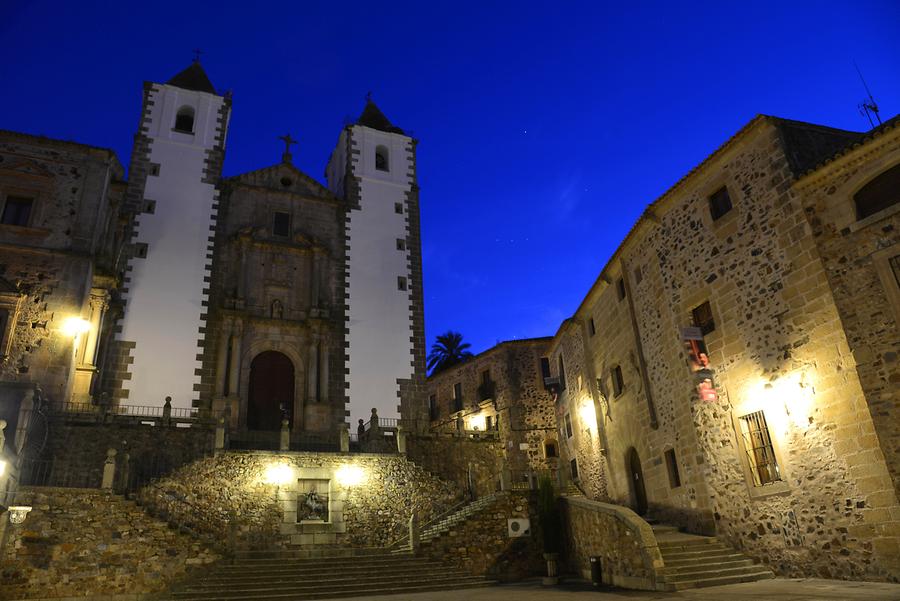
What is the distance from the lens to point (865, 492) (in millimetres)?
11172

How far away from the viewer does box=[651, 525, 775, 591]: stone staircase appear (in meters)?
12.4

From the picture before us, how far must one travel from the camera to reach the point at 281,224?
2683 cm

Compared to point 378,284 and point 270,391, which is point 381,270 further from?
point 270,391

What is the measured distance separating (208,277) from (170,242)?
206 cm

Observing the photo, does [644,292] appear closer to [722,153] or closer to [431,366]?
[722,153]

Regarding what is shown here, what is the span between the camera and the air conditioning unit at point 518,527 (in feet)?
56.1

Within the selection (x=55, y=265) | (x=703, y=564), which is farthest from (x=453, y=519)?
(x=55, y=265)

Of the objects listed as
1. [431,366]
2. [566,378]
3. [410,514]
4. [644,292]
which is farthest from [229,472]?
[431,366]

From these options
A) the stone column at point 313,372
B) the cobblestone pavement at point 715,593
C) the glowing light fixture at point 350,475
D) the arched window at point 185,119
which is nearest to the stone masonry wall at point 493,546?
the cobblestone pavement at point 715,593

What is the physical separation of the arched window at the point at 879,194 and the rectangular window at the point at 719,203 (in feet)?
10.4

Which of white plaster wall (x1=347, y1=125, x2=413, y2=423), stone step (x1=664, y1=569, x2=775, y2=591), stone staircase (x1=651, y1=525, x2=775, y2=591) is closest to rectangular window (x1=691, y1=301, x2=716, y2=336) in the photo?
stone staircase (x1=651, y1=525, x2=775, y2=591)

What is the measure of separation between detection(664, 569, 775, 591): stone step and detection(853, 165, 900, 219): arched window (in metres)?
7.72

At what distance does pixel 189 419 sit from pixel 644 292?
1473cm

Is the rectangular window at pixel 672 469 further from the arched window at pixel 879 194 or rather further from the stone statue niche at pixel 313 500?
the stone statue niche at pixel 313 500
